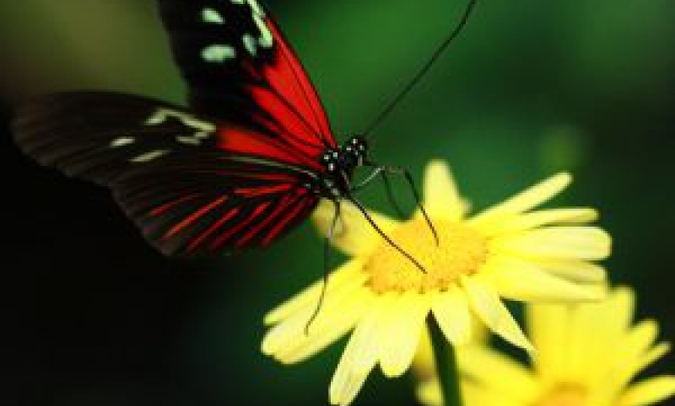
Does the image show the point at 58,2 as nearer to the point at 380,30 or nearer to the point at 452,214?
the point at 380,30

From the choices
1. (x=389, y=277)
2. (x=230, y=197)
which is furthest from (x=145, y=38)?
(x=389, y=277)

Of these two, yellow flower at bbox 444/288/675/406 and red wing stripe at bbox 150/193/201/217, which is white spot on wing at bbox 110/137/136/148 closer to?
red wing stripe at bbox 150/193/201/217

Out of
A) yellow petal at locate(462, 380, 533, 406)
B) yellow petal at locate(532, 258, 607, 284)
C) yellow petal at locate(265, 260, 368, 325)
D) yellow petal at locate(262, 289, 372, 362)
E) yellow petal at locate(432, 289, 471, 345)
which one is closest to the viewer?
yellow petal at locate(432, 289, 471, 345)

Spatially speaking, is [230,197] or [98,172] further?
[230,197]

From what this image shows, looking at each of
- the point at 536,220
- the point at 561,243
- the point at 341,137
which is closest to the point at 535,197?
the point at 536,220

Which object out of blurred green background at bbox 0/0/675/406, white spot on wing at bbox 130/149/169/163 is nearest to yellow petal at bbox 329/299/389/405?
white spot on wing at bbox 130/149/169/163

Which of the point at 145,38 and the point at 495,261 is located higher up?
the point at 145,38

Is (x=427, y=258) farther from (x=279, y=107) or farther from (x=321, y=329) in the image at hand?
(x=279, y=107)
